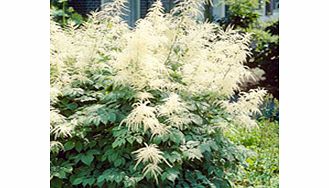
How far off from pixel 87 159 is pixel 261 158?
1.26 metres

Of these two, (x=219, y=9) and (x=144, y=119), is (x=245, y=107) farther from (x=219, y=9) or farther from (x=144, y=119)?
(x=219, y=9)

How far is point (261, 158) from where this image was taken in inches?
111

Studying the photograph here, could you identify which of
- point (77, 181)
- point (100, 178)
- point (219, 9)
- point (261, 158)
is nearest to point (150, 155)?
point (100, 178)

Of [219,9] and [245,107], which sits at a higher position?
[219,9]

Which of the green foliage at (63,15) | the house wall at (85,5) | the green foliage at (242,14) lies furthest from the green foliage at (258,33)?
the green foliage at (63,15)

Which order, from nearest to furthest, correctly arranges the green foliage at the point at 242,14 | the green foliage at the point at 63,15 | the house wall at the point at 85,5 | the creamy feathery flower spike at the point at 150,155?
the creamy feathery flower spike at the point at 150,155, the green foliage at the point at 63,15, the house wall at the point at 85,5, the green foliage at the point at 242,14

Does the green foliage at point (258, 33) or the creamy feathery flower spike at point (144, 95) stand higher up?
the green foliage at point (258, 33)

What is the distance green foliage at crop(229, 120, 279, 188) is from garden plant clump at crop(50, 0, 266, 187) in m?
0.31

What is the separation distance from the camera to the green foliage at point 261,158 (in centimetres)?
258

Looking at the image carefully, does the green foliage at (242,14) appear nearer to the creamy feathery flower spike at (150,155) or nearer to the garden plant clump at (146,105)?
the garden plant clump at (146,105)
